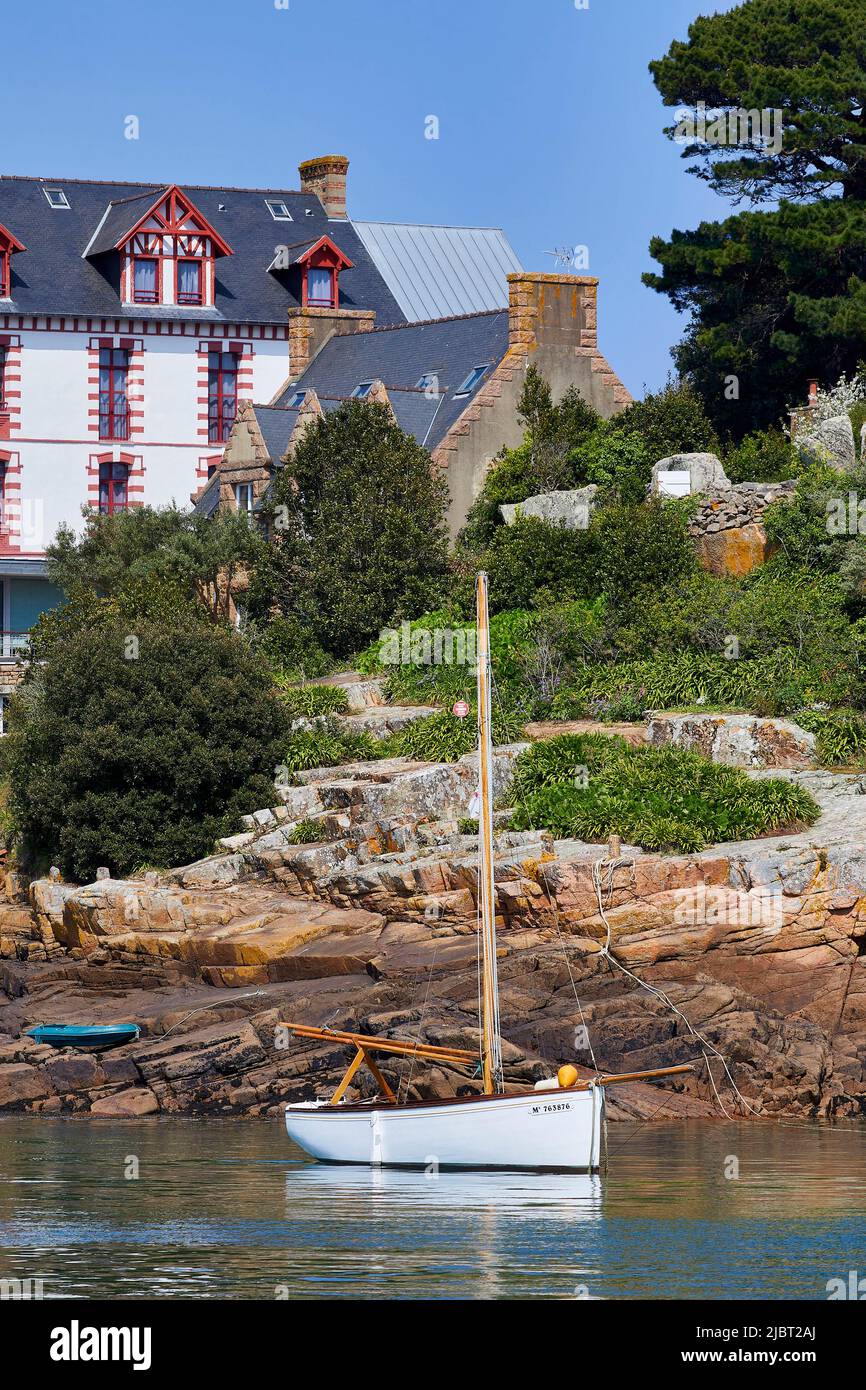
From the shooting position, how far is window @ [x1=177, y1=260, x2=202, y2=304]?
246 feet

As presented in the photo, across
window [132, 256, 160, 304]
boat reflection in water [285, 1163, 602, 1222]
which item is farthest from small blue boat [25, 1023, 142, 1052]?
window [132, 256, 160, 304]

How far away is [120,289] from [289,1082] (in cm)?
4173

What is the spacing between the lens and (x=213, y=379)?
75.0m

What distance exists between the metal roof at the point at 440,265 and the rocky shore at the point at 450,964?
35684mm

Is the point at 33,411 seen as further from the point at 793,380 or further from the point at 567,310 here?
the point at 793,380

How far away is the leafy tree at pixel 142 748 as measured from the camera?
165 feet

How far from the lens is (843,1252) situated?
26016 mm

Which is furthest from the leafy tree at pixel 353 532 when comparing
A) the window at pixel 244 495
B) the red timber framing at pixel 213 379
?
the red timber framing at pixel 213 379

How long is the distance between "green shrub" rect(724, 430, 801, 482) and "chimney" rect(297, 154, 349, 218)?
27088mm

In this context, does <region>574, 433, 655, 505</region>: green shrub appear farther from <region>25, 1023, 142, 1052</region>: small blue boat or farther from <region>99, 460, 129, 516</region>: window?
<region>25, 1023, 142, 1052</region>: small blue boat

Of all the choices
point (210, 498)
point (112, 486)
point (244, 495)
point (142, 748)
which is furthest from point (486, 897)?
point (112, 486)

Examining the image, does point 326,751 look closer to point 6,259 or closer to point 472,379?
point 472,379

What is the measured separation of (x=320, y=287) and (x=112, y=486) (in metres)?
10.6

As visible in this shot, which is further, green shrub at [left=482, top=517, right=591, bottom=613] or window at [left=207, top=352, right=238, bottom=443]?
window at [left=207, top=352, right=238, bottom=443]
